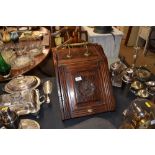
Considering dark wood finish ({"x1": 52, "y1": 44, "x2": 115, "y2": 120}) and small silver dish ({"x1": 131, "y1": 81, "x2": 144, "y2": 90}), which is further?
small silver dish ({"x1": 131, "y1": 81, "x2": 144, "y2": 90})

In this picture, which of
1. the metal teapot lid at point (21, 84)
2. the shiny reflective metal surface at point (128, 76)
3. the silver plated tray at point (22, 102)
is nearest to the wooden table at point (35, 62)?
the metal teapot lid at point (21, 84)

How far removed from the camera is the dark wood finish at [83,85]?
30.7 inches

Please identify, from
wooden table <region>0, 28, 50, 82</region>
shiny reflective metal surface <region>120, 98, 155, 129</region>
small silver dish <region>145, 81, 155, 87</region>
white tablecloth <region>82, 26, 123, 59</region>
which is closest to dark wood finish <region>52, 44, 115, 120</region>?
shiny reflective metal surface <region>120, 98, 155, 129</region>

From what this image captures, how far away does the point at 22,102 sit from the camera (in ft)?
2.60

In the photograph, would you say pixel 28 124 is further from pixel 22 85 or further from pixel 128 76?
pixel 128 76

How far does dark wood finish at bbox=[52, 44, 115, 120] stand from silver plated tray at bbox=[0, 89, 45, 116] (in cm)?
13

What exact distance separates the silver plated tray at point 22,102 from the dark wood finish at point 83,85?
13 centimetres

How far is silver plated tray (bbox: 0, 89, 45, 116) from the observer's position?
0.78m

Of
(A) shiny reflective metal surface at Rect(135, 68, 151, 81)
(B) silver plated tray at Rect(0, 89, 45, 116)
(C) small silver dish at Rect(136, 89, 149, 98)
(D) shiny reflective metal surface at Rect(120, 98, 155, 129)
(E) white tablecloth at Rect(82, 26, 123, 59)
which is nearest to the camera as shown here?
(D) shiny reflective metal surface at Rect(120, 98, 155, 129)

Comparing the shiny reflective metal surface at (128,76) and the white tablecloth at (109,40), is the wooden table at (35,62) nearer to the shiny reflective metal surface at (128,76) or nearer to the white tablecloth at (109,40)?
the white tablecloth at (109,40)

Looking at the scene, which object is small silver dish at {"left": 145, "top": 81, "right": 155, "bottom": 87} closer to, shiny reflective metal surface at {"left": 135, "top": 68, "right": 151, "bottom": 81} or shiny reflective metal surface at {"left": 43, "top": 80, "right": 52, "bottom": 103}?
shiny reflective metal surface at {"left": 135, "top": 68, "right": 151, "bottom": 81}
